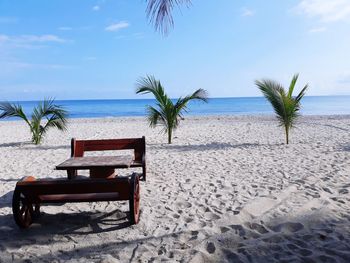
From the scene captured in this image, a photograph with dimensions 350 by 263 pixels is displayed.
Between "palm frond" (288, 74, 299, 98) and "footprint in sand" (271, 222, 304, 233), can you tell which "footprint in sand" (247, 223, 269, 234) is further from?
"palm frond" (288, 74, 299, 98)

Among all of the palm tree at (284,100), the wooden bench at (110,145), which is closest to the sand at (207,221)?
the wooden bench at (110,145)

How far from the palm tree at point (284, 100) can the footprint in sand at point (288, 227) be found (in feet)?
20.7

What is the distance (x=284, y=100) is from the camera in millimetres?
9211

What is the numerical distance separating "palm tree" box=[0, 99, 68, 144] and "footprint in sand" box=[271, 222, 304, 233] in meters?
8.25

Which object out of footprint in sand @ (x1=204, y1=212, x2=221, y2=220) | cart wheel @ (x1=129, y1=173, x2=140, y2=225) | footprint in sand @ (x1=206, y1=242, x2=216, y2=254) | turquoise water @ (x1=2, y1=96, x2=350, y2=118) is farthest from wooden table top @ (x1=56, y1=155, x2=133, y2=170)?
turquoise water @ (x1=2, y1=96, x2=350, y2=118)

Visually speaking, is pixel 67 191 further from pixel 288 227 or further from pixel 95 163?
pixel 288 227

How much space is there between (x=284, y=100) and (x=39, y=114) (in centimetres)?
721

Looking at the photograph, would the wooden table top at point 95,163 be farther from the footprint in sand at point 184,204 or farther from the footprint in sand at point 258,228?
the footprint in sand at point 258,228

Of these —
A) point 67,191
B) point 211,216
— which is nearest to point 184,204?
point 211,216

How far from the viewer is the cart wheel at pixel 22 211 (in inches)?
120

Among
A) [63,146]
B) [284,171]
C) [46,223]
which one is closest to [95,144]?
[46,223]

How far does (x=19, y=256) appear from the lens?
2758mm

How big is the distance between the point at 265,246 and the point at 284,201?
51.1 inches

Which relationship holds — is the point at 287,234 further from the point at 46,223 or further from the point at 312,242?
the point at 46,223
